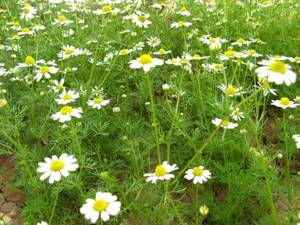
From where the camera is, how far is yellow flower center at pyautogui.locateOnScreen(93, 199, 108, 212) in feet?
6.46

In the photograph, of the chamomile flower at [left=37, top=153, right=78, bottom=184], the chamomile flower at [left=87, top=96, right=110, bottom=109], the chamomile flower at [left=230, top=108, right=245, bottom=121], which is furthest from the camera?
the chamomile flower at [left=87, top=96, right=110, bottom=109]

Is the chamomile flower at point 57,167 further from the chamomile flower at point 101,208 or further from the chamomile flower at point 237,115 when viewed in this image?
the chamomile flower at point 237,115

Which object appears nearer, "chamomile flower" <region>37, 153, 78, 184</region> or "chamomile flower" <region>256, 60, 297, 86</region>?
"chamomile flower" <region>256, 60, 297, 86</region>

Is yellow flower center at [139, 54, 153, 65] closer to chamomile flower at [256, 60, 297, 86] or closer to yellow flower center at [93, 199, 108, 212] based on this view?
chamomile flower at [256, 60, 297, 86]

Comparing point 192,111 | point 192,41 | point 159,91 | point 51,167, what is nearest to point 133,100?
point 159,91

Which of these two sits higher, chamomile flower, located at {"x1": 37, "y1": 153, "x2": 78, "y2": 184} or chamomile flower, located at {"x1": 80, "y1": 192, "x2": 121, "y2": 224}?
chamomile flower, located at {"x1": 37, "y1": 153, "x2": 78, "y2": 184}

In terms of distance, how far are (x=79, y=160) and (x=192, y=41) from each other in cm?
227

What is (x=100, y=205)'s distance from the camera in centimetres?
197

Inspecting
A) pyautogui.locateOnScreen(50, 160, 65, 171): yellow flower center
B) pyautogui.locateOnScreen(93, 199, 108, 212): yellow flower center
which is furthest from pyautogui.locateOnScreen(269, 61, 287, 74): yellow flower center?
pyautogui.locateOnScreen(50, 160, 65, 171): yellow flower center

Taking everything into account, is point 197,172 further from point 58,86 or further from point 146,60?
point 58,86

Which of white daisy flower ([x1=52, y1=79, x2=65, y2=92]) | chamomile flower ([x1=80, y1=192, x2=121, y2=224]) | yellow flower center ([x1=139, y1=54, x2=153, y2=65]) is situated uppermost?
yellow flower center ([x1=139, y1=54, x2=153, y2=65])

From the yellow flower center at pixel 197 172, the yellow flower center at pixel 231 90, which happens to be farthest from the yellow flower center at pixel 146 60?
the yellow flower center at pixel 197 172

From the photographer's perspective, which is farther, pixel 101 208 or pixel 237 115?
pixel 237 115

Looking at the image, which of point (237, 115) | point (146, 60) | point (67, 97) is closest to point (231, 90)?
point (237, 115)
